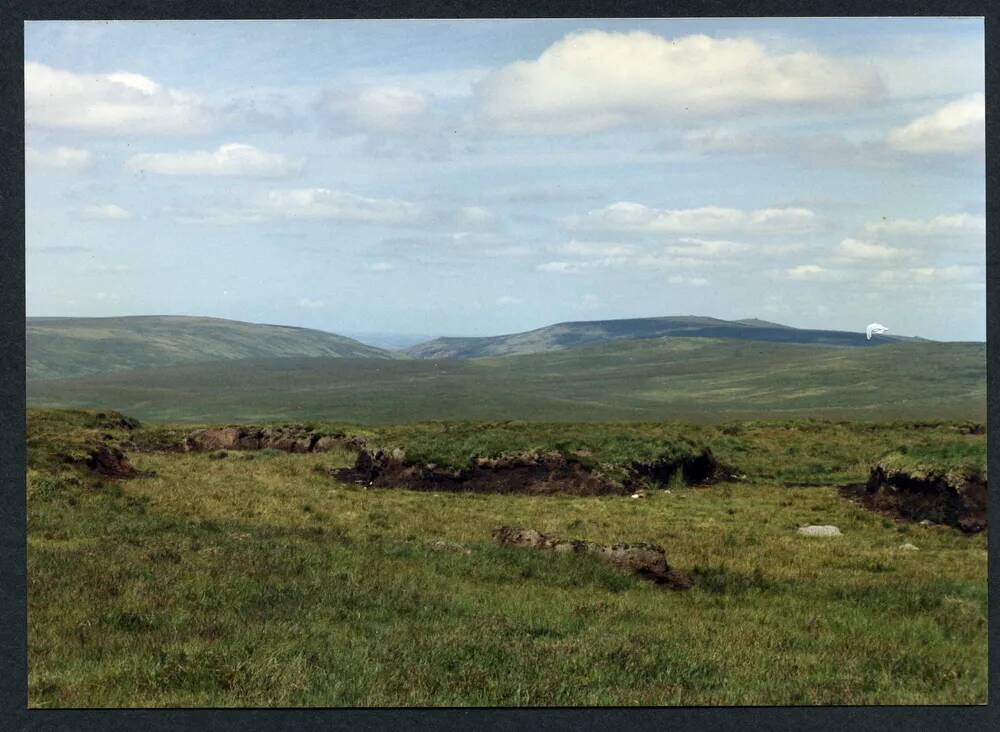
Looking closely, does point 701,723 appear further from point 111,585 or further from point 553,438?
point 553,438

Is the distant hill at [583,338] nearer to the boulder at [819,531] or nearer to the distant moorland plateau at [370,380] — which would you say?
the distant moorland plateau at [370,380]

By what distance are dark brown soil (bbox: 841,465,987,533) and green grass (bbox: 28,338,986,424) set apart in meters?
1.79

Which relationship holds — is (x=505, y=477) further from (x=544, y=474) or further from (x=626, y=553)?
(x=626, y=553)

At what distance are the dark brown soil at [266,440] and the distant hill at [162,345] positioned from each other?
3591 mm

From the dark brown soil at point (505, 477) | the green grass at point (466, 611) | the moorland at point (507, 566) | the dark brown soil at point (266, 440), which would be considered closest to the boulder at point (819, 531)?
the moorland at point (507, 566)

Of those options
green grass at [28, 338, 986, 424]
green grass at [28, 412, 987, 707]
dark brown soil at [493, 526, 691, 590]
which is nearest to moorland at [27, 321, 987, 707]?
green grass at [28, 412, 987, 707]

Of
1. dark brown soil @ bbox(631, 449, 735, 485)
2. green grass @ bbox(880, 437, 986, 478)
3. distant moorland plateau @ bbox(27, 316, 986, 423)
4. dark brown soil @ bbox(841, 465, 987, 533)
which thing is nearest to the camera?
dark brown soil @ bbox(841, 465, 987, 533)

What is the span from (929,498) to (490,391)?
47.3 m

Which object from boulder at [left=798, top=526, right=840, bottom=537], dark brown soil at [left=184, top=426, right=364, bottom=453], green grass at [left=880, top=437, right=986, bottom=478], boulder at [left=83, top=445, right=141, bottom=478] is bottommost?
dark brown soil at [left=184, top=426, right=364, bottom=453]

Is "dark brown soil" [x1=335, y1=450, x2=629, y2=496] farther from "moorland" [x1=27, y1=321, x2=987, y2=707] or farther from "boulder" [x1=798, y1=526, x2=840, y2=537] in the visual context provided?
"boulder" [x1=798, y1=526, x2=840, y2=537]

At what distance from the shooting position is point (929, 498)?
20312mm

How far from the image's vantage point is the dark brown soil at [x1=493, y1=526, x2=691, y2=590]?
46.9ft

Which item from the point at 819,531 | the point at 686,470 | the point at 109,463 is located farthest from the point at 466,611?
the point at 686,470

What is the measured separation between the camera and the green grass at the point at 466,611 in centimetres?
1062
